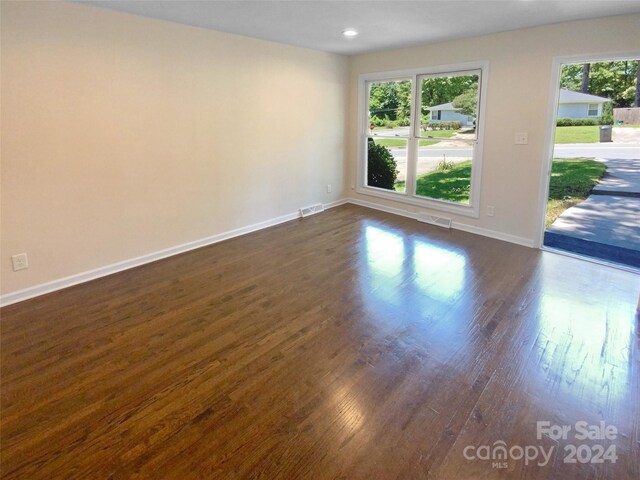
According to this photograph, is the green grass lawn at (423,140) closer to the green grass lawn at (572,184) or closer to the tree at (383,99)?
the tree at (383,99)

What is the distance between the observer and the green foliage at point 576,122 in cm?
407

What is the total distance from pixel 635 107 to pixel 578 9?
1233 mm

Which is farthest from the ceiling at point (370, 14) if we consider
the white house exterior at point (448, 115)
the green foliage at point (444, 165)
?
the green foliage at point (444, 165)

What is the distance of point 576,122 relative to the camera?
418cm

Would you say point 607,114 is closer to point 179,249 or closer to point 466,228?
point 466,228

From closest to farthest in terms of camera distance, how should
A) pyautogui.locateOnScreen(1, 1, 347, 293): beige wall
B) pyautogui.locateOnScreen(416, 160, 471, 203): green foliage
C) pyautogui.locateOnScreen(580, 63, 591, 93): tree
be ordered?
1. pyautogui.locateOnScreen(1, 1, 347, 293): beige wall
2. pyautogui.locateOnScreen(580, 63, 591, 93): tree
3. pyautogui.locateOnScreen(416, 160, 471, 203): green foliage

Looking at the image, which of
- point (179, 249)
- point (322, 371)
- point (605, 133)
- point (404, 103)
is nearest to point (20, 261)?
point (179, 249)

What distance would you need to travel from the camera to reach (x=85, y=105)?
3287 mm

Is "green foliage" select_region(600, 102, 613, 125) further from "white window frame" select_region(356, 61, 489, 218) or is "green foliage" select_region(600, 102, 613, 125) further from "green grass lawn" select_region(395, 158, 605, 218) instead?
"white window frame" select_region(356, 61, 489, 218)

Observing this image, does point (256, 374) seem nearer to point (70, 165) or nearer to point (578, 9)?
point (70, 165)

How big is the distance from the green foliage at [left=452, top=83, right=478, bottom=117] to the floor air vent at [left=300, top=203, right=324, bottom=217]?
2359 mm

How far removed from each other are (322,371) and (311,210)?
3679mm

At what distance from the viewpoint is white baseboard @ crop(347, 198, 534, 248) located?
440 cm

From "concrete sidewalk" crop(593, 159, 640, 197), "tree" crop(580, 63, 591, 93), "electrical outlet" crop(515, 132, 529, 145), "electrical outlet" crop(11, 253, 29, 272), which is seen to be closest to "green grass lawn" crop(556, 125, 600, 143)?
"electrical outlet" crop(515, 132, 529, 145)
